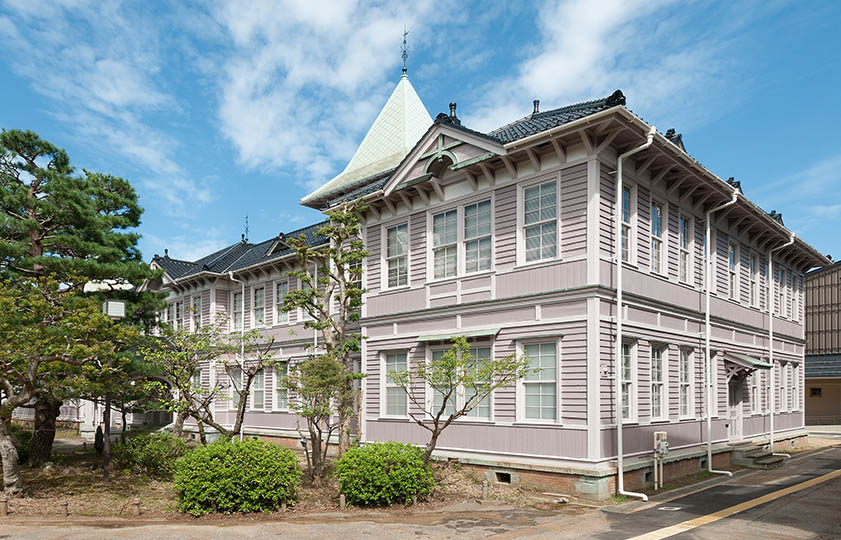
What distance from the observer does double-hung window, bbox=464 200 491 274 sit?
1664cm

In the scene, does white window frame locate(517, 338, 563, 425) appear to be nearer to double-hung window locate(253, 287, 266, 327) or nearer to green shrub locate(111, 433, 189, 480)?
green shrub locate(111, 433, 189, 480)

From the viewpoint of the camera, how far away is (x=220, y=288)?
29453 millimetres

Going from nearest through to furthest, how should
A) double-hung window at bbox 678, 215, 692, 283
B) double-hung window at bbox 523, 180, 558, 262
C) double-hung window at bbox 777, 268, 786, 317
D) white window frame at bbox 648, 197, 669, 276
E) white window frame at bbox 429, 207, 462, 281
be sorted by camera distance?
double-hung window at bbox 523, 180, 558, 262
white window frame at bbox 648, 197, 669, 276
white window frame at bbox 429, 207, 462, 281
double-hung window at bbox 678, 215, 692, 283
double-hung window at bbox 777, 268, 786, 317

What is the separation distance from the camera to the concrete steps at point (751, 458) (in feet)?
62.3

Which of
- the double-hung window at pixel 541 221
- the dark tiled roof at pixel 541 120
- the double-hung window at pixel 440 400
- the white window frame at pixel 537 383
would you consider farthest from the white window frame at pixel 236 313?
the white window frame at pixel 537 383

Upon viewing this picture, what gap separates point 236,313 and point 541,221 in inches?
711

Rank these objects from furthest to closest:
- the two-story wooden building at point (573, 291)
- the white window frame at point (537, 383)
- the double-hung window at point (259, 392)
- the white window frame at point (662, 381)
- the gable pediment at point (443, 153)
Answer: the double-hung window at point (259, 392)
the gable pediment at point (443, 153)
the white window frame at point (662, 381)
the white window frame at point (537, 383)
the two-story wooden building at point (573, 291)

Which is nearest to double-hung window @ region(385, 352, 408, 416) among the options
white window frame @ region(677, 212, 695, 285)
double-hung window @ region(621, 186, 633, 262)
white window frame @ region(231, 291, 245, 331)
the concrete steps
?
double-hung window @ region(621, 186, 633, 262)

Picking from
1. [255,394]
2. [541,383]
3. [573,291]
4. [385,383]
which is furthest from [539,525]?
[255,394]

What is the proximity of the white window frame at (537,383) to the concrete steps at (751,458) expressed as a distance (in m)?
8.17

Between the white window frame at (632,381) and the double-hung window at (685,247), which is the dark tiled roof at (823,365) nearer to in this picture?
the double-hung window at (685,247)

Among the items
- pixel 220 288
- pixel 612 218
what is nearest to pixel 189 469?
pixel 612 218

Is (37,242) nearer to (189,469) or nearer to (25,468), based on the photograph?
(25,468)

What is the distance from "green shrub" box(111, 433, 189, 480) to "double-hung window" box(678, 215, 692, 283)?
14781 millimetres
